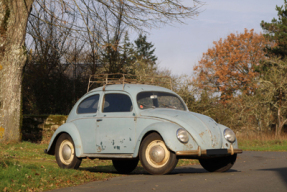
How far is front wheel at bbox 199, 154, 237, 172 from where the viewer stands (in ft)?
29.5

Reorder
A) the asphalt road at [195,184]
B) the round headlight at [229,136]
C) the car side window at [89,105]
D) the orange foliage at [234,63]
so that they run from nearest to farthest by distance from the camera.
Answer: the asphalt road at [195,184] < the round headlight at [229,136] < the car side window at [89,105] < the orange foliage at [234,63]

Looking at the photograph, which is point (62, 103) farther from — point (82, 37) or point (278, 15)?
point (278, 15)

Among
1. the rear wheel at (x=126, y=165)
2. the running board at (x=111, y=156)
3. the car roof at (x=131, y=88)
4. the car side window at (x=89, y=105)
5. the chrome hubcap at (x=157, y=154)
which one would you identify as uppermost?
the car roof at (x=131, y=88)

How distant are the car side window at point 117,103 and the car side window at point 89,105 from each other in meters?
0.31

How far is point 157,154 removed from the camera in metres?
8.02

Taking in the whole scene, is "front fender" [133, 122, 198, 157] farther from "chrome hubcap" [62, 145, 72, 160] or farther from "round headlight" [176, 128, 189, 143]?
"chrome hubcap" [62, 145, 72, 160]

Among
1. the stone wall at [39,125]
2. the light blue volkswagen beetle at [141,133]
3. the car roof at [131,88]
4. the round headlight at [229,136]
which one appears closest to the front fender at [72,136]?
the light blue volkswagen beetle at [141,133]

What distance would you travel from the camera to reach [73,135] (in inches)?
372

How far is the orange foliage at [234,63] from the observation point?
47469 mm

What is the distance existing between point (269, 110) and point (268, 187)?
2489 centimetres

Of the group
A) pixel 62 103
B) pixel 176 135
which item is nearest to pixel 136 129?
pixel 176 135

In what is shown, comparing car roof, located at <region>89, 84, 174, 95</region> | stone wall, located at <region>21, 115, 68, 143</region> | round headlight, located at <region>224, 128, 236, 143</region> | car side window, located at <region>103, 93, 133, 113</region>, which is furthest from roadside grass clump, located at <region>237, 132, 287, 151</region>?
car side window, located at <region>103, 93, 133, 113</region>

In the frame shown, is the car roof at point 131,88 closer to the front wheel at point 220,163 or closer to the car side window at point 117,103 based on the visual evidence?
the car side window at point 117,103

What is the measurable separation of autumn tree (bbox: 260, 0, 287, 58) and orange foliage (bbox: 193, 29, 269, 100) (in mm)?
6057
